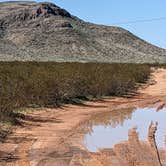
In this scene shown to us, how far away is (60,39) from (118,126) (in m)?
104

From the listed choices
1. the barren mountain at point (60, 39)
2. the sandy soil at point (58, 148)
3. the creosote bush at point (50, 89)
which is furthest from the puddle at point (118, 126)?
the barren mountain at point (60, 39)

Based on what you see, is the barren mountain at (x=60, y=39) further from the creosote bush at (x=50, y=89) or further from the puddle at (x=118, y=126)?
the puddle at (x=118, y=126)

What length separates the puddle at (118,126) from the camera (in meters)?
14.1

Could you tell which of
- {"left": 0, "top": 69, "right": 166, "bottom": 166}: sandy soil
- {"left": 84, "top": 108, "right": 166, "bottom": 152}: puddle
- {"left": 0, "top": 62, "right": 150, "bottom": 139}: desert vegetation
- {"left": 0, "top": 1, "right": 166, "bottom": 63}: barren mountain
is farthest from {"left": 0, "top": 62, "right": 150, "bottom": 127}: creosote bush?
{"left": 0, "top": 1, "right": 166, "bottom": 63}: barren mountain

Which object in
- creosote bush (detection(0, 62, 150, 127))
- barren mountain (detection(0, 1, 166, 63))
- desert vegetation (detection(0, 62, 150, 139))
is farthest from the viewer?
barren mountain (detection(0, 1, 166, 63))

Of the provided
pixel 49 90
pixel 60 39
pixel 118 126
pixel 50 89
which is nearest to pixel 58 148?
pixel 118 126

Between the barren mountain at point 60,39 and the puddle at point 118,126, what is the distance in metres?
78.2

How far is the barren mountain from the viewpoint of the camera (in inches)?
4365

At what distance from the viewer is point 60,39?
4732 inches

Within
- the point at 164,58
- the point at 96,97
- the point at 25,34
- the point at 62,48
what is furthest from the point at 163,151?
the point at 164,58

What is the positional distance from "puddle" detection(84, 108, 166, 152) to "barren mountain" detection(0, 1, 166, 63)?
7816cm

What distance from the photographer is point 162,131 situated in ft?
52.1

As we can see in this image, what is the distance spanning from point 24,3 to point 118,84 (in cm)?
11860

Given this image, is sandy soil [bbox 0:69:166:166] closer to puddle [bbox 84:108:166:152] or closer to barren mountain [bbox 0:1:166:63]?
puddle [bbox 84:108:166:152]
